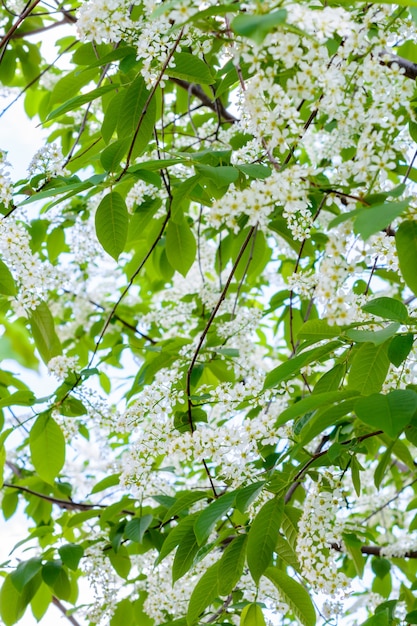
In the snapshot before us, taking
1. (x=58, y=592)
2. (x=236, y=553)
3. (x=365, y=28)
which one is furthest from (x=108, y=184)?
(x=58, y=592)

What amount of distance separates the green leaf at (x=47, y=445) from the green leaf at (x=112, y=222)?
0.66 meters

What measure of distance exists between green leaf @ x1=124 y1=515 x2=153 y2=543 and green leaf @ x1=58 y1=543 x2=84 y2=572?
0.47 feet

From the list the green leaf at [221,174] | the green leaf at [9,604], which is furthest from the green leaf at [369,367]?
the green leaf at [9,604]

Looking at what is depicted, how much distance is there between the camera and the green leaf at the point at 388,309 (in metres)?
1.17

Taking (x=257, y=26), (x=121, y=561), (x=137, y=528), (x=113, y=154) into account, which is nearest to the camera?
(x=257, y=26)

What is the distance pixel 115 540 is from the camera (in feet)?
7.13

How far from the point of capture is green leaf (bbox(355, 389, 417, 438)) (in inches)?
37.9

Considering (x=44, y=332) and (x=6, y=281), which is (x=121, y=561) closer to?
(x=44, y=332)

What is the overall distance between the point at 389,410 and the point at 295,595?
2.32 feet

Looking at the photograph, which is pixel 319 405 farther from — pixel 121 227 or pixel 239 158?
pixel 239 158

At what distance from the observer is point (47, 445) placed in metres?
1.99

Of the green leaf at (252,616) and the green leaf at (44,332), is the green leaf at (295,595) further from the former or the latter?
the green leaf at (44,332)

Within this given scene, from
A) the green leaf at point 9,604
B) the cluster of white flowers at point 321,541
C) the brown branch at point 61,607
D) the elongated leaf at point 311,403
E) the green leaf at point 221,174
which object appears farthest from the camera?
the brown branch at point 61,607

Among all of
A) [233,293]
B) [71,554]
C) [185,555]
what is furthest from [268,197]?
[233,293]
